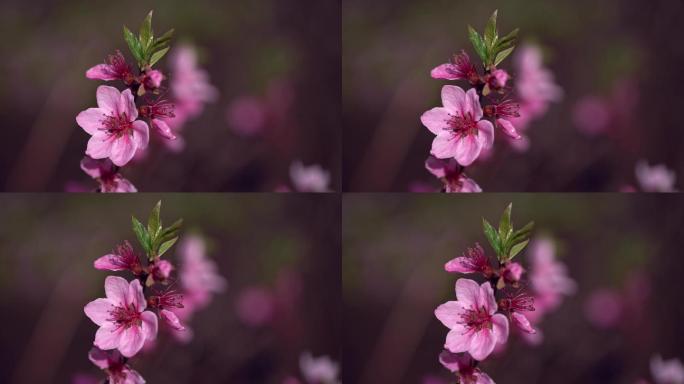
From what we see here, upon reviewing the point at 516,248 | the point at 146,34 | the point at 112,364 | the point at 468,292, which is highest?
the point at 146,34

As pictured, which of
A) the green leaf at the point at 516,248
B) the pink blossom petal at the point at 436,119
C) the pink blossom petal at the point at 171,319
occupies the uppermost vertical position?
the pink blossom petal at the point at 436,119

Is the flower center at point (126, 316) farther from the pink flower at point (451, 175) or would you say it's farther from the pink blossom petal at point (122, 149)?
the pink flower at point (451, 175)

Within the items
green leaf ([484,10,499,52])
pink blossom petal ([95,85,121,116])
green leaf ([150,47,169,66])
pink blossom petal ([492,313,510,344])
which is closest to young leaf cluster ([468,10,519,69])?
green leaf ([484,10,499,52])

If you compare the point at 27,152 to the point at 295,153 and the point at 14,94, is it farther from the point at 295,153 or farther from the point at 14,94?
the point at 295,153

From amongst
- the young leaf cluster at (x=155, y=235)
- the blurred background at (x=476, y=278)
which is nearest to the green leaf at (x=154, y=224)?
the young leaf cluster at (x=155, y=235)

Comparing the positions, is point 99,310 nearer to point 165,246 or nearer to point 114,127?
point 165,246

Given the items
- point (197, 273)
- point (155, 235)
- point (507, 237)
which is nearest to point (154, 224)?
point (155, 235)
